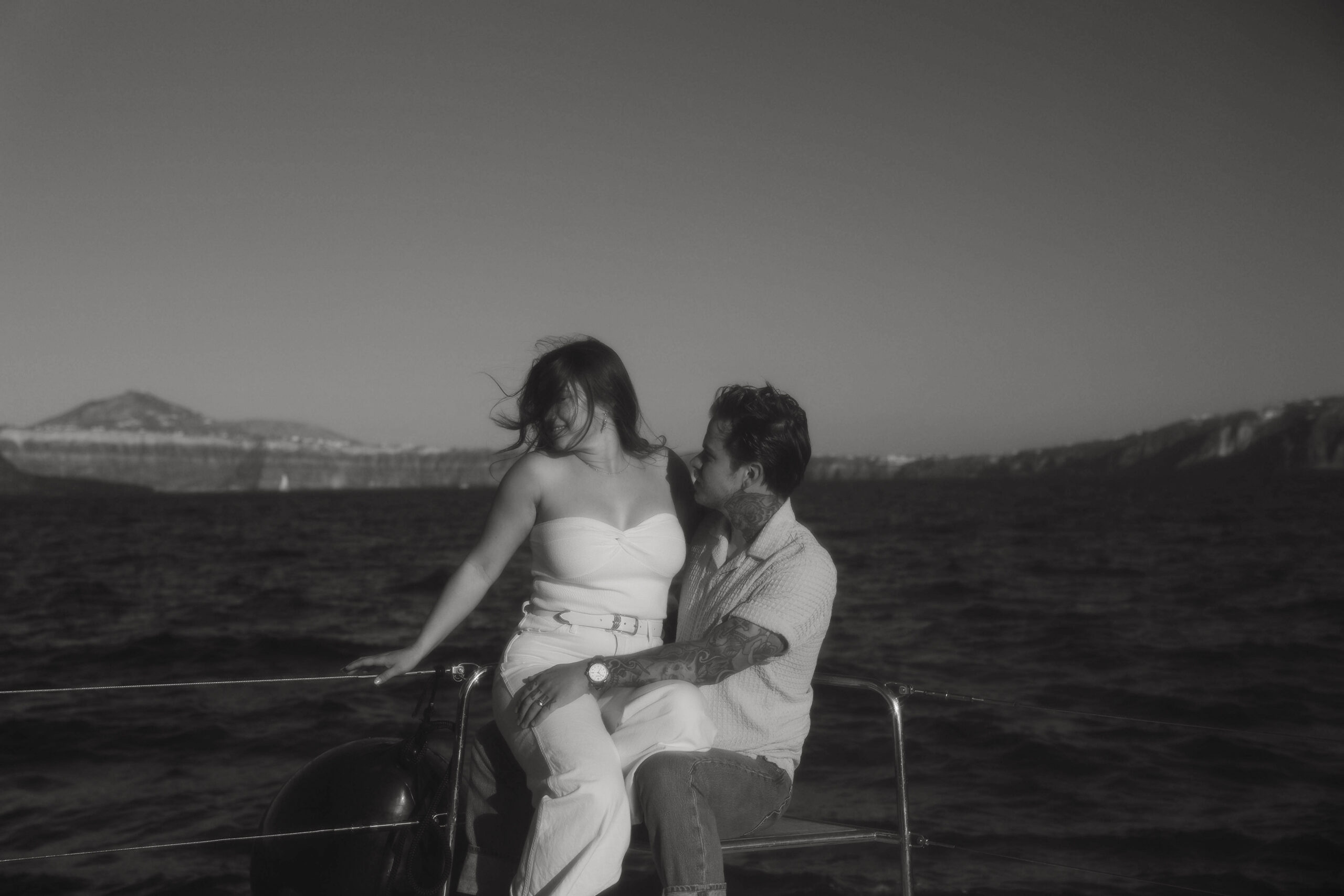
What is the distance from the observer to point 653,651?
9.70 ft

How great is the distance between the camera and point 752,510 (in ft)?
10.4

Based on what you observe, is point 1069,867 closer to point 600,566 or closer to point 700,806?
point 700,806

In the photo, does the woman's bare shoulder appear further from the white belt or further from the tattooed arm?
the tattooed arm

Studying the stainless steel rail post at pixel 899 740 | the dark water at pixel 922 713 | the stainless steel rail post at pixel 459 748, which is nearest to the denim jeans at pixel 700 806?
the stainless steel rail post at pixel 899 740

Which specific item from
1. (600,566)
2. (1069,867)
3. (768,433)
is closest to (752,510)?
(768,433)

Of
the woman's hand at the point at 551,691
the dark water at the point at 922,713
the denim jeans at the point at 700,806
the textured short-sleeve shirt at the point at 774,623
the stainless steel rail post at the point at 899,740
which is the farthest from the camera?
the dark water at the point at 922,713

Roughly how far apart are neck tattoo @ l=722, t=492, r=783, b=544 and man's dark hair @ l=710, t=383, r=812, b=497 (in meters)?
0.04

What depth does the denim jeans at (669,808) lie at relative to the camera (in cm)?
269

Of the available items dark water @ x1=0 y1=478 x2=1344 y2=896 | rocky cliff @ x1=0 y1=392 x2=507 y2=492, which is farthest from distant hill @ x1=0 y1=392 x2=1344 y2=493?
dark water @ x1=0 y1=478 x2=1344 y2=896

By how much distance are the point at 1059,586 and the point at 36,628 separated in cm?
1763

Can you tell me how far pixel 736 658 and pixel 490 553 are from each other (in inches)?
30.7

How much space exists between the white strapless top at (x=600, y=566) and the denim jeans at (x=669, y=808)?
0.44 meters

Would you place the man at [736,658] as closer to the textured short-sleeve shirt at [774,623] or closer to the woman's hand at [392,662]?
the textured short-sleeve shirt at [774,623]

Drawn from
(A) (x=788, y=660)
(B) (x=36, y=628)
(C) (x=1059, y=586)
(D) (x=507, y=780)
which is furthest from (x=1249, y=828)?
(B) (x=36, y=628)
